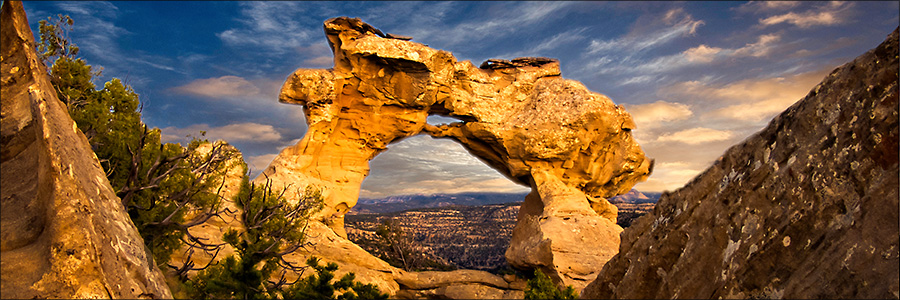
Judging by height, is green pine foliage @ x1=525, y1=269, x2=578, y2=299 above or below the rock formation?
below

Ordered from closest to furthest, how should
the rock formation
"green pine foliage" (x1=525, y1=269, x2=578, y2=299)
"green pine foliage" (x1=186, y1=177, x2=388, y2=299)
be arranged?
the rock formation < "green pine foliage" (x1=186, y1=177, x2=388, y2=299) < "green pine foliage" (x1=525, y1=269, x2=578, y2=299)

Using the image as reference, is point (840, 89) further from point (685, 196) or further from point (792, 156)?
point (685, 196)

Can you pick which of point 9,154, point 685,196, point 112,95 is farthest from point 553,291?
point 112,95

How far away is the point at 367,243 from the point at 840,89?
112 feet

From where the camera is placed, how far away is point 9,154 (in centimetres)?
351

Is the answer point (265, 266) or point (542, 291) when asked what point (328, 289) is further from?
point (542, 291)

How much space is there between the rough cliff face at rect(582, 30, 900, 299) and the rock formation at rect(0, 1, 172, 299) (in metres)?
3.82

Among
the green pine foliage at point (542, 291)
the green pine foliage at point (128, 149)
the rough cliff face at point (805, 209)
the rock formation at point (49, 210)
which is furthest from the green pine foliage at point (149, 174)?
the rough cliff face at point (805, 209)

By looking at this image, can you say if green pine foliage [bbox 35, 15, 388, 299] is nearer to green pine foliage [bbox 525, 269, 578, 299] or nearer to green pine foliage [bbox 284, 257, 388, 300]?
green pine foliage [bbox 284, 257, 388, 300]

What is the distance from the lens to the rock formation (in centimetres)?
293

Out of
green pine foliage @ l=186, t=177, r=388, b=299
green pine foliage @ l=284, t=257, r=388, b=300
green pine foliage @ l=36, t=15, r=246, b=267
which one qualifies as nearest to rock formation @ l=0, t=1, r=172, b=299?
green pine foliage @ l=186, t=177, r=388, b=299

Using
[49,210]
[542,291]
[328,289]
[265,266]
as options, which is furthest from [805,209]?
[265,266]

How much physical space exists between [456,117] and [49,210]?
21.3 meters

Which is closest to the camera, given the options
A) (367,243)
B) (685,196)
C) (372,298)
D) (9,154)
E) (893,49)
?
(893,49)
